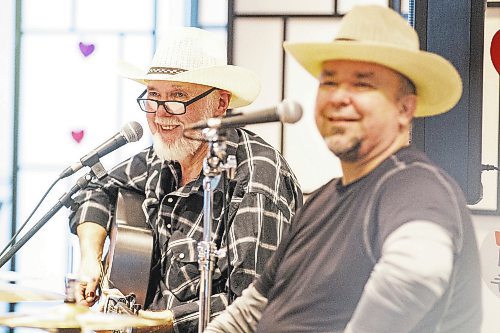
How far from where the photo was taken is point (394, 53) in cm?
130

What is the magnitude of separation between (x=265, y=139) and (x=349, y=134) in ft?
1.39

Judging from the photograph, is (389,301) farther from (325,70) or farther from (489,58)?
(489,58)

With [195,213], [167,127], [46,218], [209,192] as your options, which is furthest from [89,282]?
[209,192]

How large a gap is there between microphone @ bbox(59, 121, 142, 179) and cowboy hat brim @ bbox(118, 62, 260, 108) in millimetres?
125

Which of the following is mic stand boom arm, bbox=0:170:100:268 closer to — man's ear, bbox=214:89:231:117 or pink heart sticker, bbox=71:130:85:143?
man's ear, bbox=214:89:231:117

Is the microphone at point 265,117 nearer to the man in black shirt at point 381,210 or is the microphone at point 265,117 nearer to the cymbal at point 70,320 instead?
the man in black shirt at point 381,210

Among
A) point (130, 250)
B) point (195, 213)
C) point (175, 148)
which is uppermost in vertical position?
point (175, 148)

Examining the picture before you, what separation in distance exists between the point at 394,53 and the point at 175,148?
750mm

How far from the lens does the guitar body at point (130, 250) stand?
1997 mm

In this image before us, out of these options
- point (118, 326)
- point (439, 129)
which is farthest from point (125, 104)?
point (439, 129)

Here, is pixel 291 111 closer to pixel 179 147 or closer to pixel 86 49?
pixel 179 147

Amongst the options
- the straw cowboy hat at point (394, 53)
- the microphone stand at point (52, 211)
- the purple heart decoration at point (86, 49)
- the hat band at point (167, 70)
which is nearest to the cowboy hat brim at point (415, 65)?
the straw cowboy hat at point (394, 53)

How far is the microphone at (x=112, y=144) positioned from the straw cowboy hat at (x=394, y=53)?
0.68 metres

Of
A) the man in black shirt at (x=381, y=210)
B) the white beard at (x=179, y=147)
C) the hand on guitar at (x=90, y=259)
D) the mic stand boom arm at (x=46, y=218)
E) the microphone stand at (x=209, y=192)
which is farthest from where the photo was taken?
the hand on guitar at (x=90, y=259)
